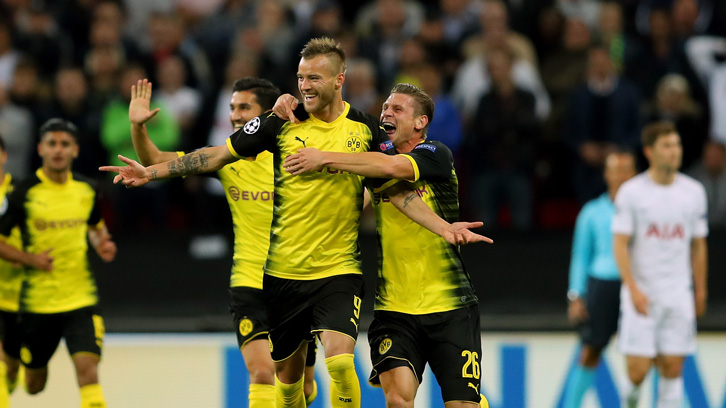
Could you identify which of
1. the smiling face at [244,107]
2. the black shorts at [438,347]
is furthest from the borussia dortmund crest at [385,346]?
the smiling face at [244,107]

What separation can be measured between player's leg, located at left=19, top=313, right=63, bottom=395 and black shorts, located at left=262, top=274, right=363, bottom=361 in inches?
87.7

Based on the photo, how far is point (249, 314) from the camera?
24.5 ft

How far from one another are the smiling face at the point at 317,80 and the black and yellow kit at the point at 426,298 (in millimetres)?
572

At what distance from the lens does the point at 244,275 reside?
24.6 ft

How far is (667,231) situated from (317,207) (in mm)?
3554

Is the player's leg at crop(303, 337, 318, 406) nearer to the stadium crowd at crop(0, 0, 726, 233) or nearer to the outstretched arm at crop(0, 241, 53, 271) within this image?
the outstretched arm at crop(0, 241, 53, 271)

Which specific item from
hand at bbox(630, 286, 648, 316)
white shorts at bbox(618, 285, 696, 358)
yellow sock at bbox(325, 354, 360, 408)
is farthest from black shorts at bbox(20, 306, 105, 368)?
white shorts at bbox(618, 285, 696, 358)

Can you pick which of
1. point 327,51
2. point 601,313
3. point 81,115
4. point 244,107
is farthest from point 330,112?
point 81,115

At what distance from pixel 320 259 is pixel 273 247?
12.2 inches

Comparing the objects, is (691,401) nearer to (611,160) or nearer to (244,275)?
(611,160)

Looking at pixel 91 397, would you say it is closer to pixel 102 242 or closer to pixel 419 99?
pixel 102 242

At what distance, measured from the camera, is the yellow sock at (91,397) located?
807 centimetres

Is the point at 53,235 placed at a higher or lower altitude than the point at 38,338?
higher

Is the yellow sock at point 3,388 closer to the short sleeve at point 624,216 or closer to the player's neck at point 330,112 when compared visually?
the player's neck at point 330,112
